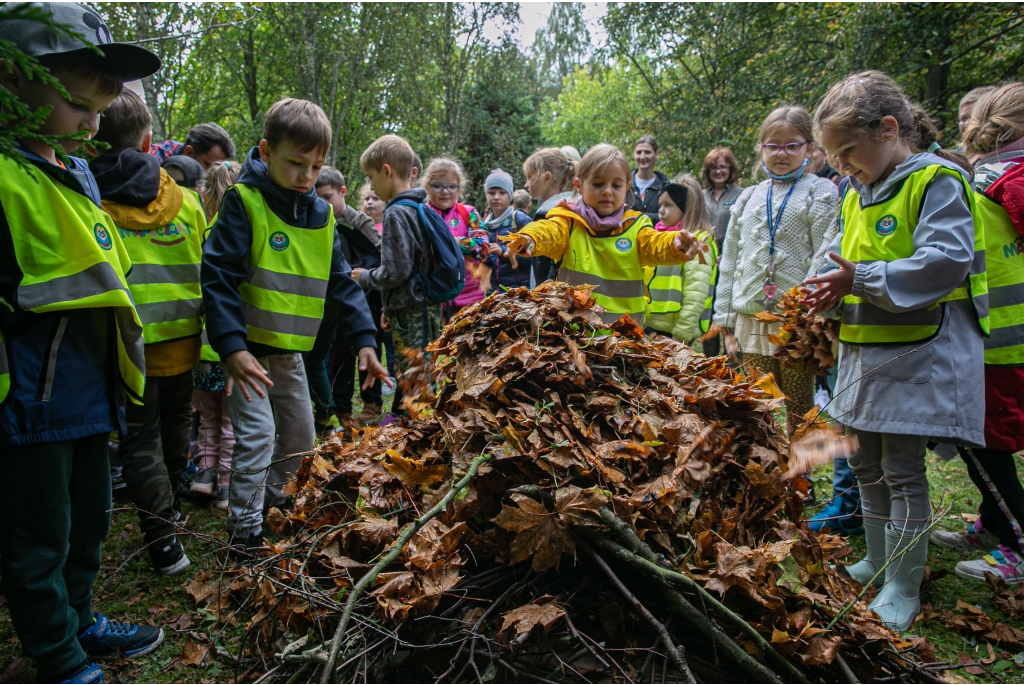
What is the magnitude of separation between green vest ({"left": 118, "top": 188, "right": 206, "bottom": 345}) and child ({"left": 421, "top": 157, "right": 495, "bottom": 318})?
2495 mm

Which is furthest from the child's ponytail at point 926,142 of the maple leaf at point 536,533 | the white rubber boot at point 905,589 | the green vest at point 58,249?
the green vest at point 58,249

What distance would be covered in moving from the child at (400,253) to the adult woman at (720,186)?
3774 mm

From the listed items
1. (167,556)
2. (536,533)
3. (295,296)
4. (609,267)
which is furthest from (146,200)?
(536,533)

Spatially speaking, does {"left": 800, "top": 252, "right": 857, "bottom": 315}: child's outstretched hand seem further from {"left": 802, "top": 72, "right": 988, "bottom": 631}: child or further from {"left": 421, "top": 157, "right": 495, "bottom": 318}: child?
{"left": 421, "top": 157, "right": 495, "bottom": 318}: child

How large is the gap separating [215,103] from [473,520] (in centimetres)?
1612

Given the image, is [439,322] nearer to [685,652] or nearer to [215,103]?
[685,652]

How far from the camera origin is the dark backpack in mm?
4652

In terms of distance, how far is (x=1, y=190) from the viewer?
204 centimetres

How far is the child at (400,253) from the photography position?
455cm

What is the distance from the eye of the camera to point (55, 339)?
2.16 metres

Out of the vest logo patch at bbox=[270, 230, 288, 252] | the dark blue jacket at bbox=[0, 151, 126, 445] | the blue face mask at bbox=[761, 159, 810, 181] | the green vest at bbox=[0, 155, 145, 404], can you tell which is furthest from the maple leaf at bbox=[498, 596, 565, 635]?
the blue face mask at bbox=[761, 159, 810, 181]

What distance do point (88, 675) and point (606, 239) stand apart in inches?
128

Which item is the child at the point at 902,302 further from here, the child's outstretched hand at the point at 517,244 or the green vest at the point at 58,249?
the green vest at the point at 58,249

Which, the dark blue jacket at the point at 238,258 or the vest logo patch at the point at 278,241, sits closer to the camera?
the dark blue jacket at the point at 238,258
